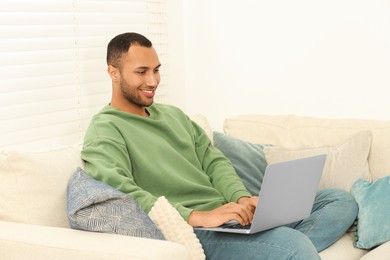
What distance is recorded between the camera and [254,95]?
12.6 ft

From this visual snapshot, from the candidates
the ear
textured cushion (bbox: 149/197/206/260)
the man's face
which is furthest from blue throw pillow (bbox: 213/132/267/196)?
textured cushion (bbox: 149/197/206/260)

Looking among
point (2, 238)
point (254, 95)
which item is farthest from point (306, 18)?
point (2, 238)

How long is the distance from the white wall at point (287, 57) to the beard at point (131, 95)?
3.69 ft

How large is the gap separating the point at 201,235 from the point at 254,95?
4.86ft

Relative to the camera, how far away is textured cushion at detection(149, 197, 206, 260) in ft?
7.67

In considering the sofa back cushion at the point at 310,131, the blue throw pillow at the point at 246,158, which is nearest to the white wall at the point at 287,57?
the sofa back cushion at the point at 310,131

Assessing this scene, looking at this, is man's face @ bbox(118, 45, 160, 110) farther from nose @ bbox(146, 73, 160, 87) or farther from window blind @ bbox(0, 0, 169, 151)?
window blind @ bbox(0, 0, 169, 151)

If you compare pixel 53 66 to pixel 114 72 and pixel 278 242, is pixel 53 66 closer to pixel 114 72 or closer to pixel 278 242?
pixel 114 72

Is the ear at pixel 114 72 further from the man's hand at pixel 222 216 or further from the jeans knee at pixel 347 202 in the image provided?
the jeans knee at pixel 347 202

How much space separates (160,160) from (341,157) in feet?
2.59

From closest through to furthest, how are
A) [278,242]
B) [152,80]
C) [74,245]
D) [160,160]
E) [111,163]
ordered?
[74,245], [278,242], [111,163], [160,160], [152,80]

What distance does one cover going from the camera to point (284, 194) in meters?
2.36

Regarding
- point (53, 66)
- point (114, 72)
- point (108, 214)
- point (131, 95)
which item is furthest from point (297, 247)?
point (53, 66)

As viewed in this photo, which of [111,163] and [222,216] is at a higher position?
[111,163]
